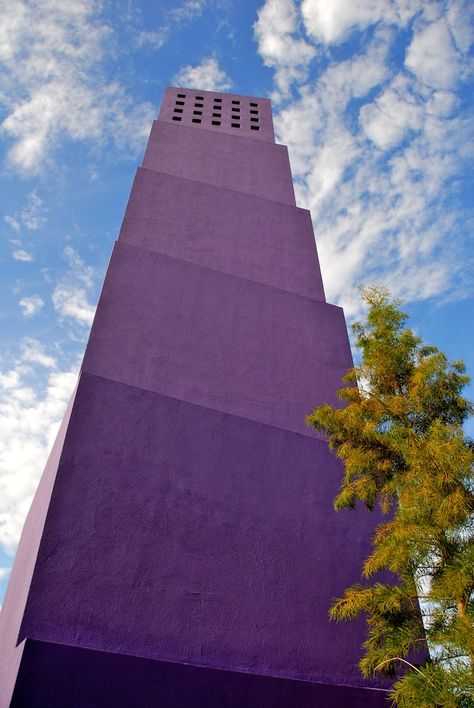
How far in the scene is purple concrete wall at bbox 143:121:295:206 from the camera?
11508mm

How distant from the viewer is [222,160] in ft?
40.1

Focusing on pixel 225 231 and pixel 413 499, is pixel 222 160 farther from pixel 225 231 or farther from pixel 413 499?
pixel 413 499

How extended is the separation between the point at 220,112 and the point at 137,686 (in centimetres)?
1417

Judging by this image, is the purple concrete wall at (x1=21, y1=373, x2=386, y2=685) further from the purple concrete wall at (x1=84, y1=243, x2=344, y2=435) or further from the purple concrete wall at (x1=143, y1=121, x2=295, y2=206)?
the purple concrete wall at (x1=143, y1=121, x2=295, y2=206)

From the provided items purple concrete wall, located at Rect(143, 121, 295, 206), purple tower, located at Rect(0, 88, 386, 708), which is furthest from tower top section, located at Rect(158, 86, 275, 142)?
purple tower, located at Rect(0, 88, 386, 708)

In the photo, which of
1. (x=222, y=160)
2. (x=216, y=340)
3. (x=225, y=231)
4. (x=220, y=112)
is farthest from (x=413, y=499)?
(x=220, y=112)

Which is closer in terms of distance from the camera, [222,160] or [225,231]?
[225,231]

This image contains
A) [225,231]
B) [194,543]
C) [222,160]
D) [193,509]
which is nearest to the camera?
[194,543]

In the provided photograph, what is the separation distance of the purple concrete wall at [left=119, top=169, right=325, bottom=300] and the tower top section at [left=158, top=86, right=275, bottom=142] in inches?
154

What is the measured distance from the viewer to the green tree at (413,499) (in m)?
A: 3.76

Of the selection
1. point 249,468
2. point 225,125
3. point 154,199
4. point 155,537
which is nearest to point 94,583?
point 155,537

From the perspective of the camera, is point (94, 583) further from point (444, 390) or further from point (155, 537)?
point (444, 390)

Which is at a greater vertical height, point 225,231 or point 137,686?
point 225,231

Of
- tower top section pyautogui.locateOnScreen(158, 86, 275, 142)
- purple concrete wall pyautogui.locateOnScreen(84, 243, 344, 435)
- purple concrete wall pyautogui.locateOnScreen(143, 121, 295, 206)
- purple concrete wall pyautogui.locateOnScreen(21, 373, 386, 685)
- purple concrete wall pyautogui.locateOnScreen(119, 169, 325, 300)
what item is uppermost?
tower top section pyautogui.locateOnScreen(158, 86, 275, 142)
